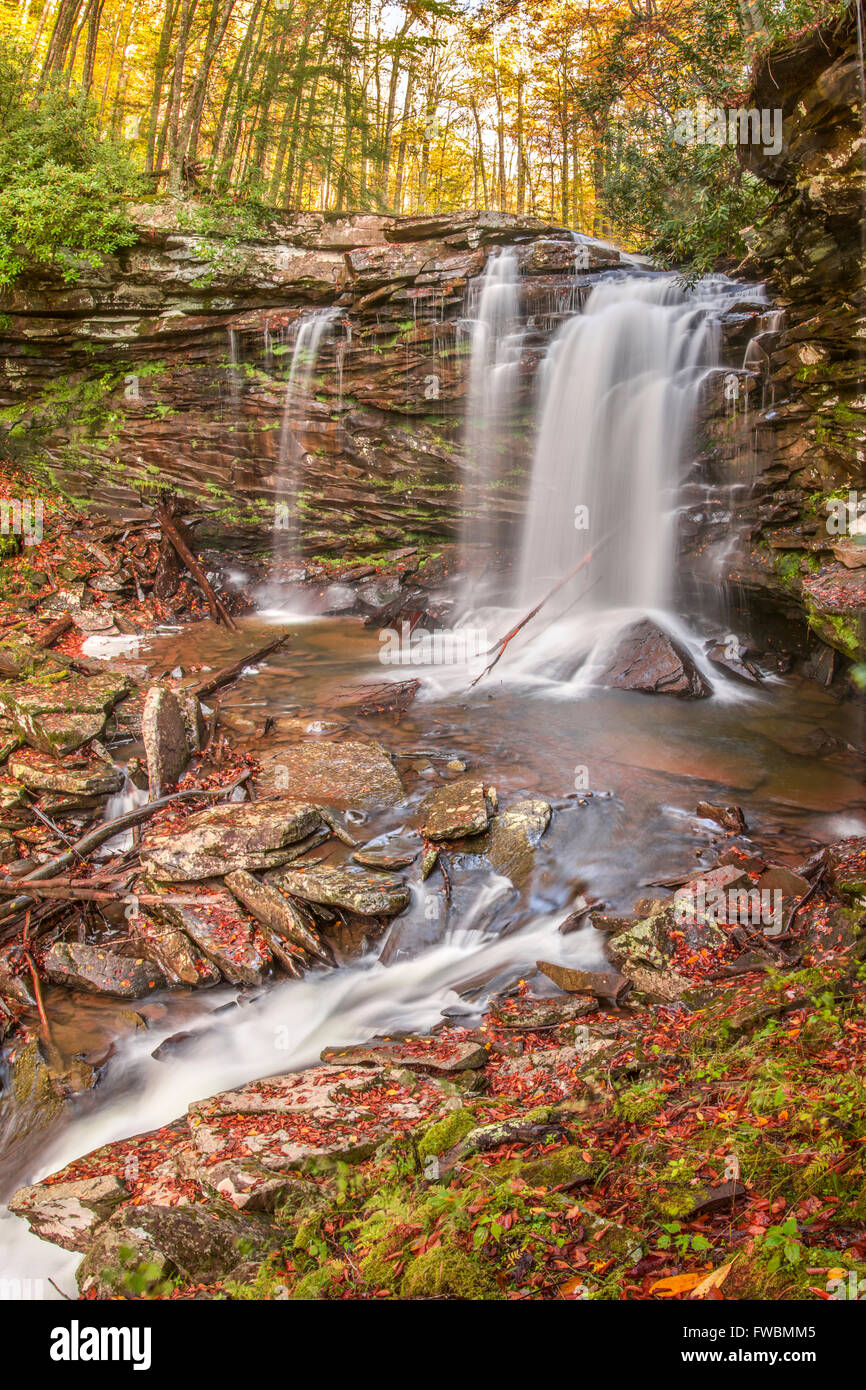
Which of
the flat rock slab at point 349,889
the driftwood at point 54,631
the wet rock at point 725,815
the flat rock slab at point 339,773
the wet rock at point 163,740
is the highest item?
A: the driftwood at point 54,631

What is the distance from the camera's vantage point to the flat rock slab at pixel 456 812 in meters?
6.78

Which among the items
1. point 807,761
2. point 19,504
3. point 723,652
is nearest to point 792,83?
point 723,652

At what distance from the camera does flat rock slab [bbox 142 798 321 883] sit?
626 cm

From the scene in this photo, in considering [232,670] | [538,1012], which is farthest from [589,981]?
[232,670]

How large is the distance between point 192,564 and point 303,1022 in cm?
1060

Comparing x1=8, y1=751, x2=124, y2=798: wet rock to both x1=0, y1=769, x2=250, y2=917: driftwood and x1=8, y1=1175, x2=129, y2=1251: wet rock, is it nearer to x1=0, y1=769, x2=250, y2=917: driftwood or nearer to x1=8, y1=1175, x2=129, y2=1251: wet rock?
x1=0, y1=769, x2=250, y2=917: driftwood

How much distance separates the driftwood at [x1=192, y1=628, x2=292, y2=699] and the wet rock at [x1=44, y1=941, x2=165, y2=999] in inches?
174

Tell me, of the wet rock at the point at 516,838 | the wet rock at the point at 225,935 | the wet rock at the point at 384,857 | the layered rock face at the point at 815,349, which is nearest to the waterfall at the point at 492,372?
the layered rock face at the point at 815,349

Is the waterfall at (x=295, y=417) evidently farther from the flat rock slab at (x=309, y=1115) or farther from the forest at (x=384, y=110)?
the flat rock slab at (x=309, y=1115)

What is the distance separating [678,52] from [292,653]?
482 inches

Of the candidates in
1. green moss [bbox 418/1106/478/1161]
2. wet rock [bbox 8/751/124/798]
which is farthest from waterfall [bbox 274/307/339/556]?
green moss [bbox 418/1106/478/1161]

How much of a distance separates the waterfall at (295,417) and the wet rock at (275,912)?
10.4 m
